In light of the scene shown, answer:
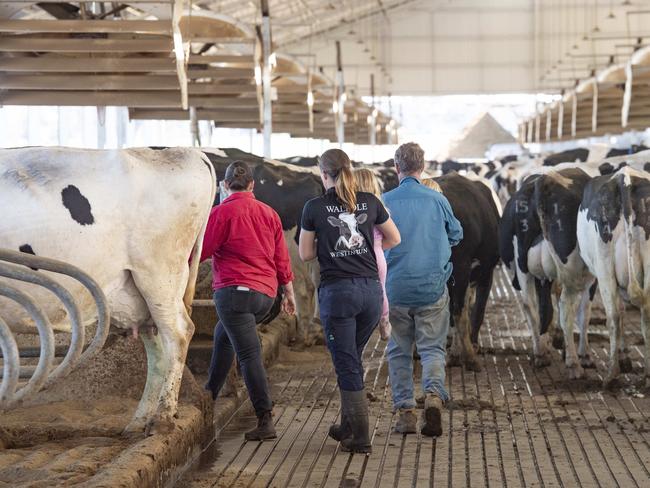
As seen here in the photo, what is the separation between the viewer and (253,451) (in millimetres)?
6945

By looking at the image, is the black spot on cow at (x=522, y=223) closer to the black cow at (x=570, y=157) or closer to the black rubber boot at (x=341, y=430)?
the black rubber boot at (x=341, y=430)

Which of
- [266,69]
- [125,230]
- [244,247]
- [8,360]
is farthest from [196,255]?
[266,69]

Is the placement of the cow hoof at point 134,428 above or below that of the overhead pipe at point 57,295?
below

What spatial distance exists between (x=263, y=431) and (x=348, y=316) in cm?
104

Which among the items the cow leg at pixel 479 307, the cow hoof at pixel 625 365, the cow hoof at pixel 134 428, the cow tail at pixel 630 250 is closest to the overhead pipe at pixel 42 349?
the cow hoof at pixel 134 428

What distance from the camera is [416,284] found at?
7410 millimetres

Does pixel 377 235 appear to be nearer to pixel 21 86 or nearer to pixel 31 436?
pixel 31 436

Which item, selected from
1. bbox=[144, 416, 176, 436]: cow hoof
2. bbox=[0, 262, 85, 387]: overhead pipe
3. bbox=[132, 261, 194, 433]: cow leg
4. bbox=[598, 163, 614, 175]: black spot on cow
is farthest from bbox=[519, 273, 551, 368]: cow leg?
bbox=[0, 262, 85, 387]: overhead pipe

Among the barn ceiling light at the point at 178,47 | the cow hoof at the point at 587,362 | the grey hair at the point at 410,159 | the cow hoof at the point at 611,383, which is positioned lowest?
the cow hoof at the point at 587,362

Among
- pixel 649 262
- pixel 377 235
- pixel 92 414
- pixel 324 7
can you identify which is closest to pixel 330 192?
pixel 377 235

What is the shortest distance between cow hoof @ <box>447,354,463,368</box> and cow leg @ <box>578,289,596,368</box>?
1104 mm

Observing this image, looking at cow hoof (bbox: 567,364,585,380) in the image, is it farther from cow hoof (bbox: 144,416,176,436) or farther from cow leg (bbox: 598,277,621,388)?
cow hoof (bbox: 144,416,176,436)

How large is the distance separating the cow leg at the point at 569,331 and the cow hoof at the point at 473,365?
0.77 m

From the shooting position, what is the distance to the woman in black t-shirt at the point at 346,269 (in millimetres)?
6766
